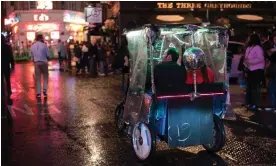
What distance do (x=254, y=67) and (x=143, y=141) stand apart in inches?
191

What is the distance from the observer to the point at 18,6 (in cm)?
4653

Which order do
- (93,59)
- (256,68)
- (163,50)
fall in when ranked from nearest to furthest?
(163,50) < (256,68) < (93,59)

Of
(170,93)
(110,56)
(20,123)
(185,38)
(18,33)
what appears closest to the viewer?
(170,93)

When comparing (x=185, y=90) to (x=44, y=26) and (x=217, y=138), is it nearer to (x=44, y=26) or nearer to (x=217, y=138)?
(x=217, y=138)

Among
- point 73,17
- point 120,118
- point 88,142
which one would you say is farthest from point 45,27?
point 88,142

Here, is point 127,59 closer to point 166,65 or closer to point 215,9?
point 166,65

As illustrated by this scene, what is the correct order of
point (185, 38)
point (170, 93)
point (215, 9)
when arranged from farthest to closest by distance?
1. point (215, 9)
2. point (185, 38)
3. point (170, 93)

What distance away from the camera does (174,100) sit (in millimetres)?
5738

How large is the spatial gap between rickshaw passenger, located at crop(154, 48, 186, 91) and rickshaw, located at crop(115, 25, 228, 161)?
5 cm

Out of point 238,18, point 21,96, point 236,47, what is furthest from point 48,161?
point 238,18

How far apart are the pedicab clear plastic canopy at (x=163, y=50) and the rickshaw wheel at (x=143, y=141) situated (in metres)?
0.15

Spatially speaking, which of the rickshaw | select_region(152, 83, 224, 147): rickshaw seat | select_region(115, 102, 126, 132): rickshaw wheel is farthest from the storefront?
select_region(152, 83, 224, 147): rickshaw seat

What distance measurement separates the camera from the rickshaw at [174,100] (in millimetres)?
Result: 5723

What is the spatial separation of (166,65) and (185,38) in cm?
136
